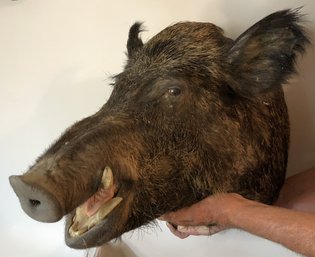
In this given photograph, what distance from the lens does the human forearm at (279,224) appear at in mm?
1116

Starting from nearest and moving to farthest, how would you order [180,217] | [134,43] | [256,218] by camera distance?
[256,218] → [180,217] → [134,43]

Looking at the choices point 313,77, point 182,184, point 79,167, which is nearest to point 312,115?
point 313,77

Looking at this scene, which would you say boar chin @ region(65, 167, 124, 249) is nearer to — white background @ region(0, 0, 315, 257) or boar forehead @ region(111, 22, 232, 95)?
boar forehead @ region(111, 22, 232, 95)

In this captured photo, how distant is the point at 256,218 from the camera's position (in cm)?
122

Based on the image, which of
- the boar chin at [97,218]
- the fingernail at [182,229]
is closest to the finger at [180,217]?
the fingernail at [182,229]

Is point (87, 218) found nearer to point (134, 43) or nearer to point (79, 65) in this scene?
point (134, 43)

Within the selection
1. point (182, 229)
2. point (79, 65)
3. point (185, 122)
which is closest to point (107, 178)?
point (185, 122)

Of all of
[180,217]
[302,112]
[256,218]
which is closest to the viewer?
[256,218]

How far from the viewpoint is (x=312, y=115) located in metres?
1.78

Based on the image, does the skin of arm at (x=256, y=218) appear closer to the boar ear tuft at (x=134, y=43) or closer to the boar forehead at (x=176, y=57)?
the boar forehead at (x=176, y=57)

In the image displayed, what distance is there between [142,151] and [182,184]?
0.15 meters

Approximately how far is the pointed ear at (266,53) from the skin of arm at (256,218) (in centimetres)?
28

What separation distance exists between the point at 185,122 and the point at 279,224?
32cm

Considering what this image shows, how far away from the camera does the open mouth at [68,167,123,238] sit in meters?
1.08
